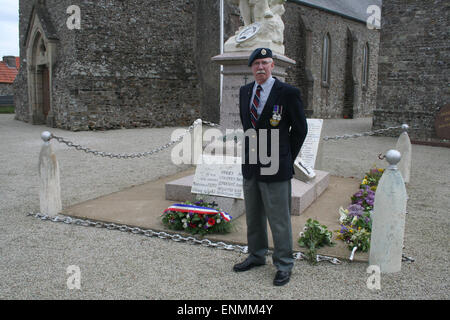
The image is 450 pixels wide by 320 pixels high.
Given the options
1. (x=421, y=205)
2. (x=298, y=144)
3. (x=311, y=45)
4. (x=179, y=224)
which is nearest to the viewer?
(x=298, y=144)

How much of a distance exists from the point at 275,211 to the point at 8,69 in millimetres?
40539

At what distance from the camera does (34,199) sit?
243 inches

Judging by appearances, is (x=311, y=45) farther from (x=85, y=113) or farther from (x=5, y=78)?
(x=5, y=78)

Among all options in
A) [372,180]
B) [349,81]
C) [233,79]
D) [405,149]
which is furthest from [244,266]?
[349,81]

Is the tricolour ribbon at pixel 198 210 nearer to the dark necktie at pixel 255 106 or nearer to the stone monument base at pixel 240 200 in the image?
the stone monument base at pixel 240 200

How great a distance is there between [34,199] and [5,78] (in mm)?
35371

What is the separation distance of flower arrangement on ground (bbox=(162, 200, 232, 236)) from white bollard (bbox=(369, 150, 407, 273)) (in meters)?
1.64

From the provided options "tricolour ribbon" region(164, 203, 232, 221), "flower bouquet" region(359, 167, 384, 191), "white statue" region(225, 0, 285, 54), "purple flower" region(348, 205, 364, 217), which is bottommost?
"purple flower" region(348, 205, 364, 217)

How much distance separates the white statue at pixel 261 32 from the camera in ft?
20.5

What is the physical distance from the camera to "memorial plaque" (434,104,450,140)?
43.7 ft

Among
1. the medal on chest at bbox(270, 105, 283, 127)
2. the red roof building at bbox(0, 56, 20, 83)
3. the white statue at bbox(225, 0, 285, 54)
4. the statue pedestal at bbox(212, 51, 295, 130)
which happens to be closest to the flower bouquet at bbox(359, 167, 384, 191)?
the statue pedestal at bbox(212, 51, 295, 130)

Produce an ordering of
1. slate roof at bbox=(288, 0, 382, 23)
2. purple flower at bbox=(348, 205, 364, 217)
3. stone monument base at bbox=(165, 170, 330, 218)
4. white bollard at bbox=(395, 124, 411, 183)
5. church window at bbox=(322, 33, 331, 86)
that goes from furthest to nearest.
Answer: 1. church window at bbox=(322, 33, 331, 86)
2. slate roof at bbox=(288, 0, 382, 23)
3. white bollard at bbox=(395, 124, 411, 183)
4. stone monument base at bbox=(165, 170, 330, 218)
5. purple flower at bbox=(348, 205, 364, 217)

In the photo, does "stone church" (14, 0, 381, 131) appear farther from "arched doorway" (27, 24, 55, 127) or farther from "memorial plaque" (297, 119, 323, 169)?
"memorial plaque" (297, 119, 323, 169)

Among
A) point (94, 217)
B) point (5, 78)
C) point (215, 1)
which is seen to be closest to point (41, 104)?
point (215, 1)
